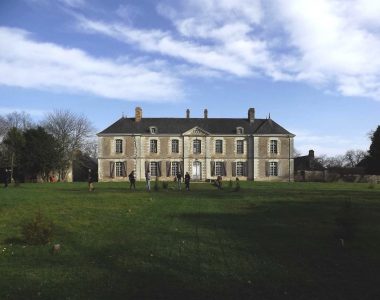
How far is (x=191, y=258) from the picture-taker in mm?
7969

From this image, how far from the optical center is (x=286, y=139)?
178 ft

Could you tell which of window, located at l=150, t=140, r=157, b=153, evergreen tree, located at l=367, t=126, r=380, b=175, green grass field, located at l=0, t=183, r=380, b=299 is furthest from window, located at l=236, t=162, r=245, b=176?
green grass field, located at l=0, t=183, r=380, b=299

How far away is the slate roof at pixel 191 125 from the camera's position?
5422 cm

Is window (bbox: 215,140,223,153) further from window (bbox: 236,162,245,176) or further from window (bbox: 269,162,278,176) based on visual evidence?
window (bbox: 269,162,278,176)

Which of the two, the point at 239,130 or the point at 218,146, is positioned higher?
the point at 239,130

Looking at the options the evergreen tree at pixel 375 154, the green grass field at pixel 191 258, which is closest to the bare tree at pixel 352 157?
the evergreen tree at pixel 375 154

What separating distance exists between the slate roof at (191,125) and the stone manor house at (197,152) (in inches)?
4.4

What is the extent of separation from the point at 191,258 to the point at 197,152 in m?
46.4

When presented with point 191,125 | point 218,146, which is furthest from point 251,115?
point 191,125

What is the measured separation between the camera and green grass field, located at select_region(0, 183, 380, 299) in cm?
611

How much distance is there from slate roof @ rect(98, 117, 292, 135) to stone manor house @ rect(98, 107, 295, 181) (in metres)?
0.11

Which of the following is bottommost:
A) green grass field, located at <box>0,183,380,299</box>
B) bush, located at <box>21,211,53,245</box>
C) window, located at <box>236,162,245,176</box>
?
green grass field, located at <box>0,183,380,299</box>

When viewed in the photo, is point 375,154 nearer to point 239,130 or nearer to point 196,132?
point 239,130

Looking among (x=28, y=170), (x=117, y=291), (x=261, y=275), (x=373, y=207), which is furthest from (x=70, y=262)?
(x=28, y=170)
